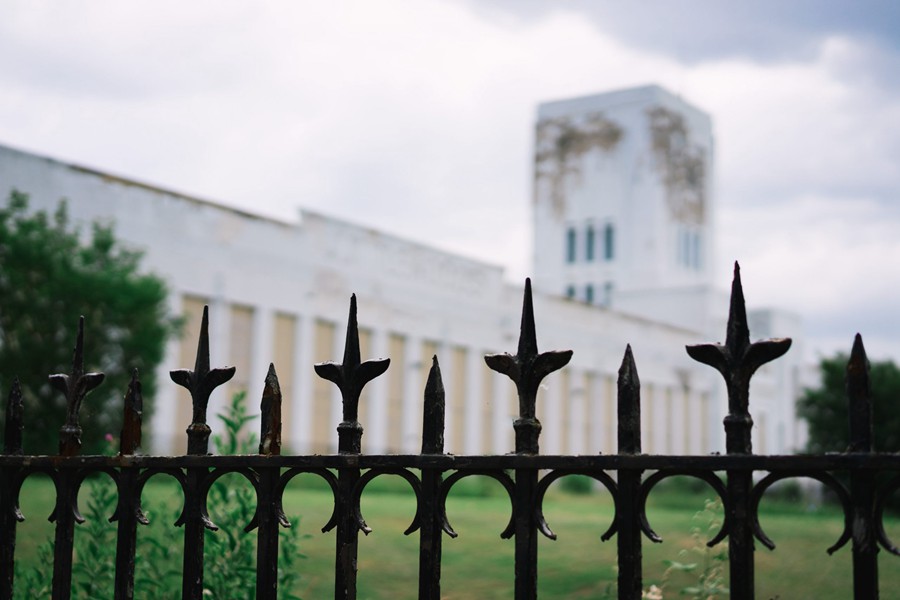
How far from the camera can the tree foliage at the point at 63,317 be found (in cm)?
1998

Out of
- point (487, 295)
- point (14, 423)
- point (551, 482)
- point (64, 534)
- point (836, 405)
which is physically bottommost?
point (64, 534)

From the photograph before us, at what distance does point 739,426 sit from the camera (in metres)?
2.44

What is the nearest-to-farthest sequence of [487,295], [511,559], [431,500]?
[431,500] < [511,559] < [487,295]

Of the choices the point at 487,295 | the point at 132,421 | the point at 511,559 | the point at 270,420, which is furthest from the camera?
the point at 487,295

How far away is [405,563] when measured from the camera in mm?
8727

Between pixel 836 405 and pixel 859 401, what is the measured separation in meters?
22.4

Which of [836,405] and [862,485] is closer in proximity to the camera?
[862,485]

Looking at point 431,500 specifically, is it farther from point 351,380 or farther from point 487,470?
point 351,380

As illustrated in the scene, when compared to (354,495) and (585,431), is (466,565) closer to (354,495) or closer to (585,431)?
(354,495)

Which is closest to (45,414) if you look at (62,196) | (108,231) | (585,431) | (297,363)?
(108,231)

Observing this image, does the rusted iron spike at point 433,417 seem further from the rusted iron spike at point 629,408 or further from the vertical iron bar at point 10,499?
the vertical iron bar at point 10,499

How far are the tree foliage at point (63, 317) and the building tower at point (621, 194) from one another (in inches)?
1596

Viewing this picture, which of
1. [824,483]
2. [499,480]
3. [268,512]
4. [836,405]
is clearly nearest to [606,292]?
[836,405]

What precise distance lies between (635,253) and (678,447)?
52.8ft
